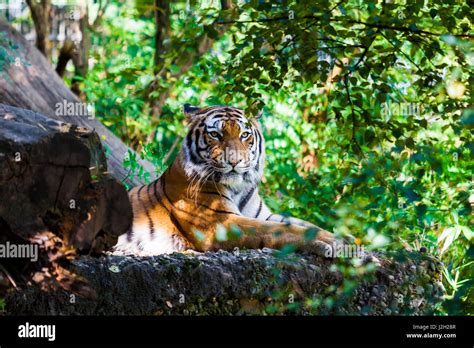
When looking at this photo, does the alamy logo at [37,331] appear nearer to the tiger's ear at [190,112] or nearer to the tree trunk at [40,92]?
the tiger's ear at [190,112]

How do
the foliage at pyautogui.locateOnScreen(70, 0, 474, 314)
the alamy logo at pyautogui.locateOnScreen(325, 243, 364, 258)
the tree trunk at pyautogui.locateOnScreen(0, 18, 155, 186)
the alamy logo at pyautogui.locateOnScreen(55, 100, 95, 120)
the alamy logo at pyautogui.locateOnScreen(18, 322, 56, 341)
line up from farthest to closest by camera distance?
the alamy logo at pyautogui.locateOnScreen(55, 100, 95, 120) < the tree trunk at pyautogui.locateOnScreen(0, 18, 155, 186) < the alamy logo at pyautogui.locateOnScreen(325, 243, 364, 258) < the foliage at pyautogui.locateOnScreen(70, 0, 474, 314) < the alamy logo at pyautogui.locateOnScreen(18, 322, 56, 341)

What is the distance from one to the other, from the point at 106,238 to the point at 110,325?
0.49 metres

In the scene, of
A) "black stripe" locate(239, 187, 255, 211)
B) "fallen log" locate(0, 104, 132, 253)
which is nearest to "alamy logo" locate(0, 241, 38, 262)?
"fallen log" locate(0, 104, 132, 253)

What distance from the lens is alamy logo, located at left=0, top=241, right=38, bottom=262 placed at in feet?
12.4

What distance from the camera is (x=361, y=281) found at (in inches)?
203

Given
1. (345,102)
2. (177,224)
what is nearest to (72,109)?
(177,224)

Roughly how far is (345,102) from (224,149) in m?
1.29

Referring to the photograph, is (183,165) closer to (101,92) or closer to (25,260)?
(25,260)

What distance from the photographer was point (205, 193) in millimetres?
6000

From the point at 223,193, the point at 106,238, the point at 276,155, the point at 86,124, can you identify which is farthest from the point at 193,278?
Answer: the point at 276,155

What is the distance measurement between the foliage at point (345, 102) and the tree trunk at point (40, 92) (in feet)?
2.12

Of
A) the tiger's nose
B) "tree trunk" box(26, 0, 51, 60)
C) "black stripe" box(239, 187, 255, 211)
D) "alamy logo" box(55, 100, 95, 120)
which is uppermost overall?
"tree trunk" box(26, 0, 51, 60)

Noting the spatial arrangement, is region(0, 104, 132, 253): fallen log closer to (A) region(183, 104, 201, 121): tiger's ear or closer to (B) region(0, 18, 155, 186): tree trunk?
(A) region(183, 104, 201, 121): tiger's ear

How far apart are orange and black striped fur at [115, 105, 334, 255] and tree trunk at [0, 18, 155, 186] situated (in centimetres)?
103
